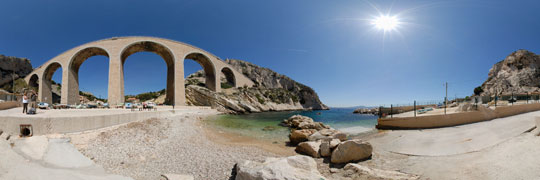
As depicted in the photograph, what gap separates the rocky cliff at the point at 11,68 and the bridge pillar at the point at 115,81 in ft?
110

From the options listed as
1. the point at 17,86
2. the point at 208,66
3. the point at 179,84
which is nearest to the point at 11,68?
the point at 17,86

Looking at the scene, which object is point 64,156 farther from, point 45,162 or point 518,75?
point 518,75

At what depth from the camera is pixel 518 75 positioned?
142 ft

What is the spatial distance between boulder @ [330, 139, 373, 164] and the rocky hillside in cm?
6485

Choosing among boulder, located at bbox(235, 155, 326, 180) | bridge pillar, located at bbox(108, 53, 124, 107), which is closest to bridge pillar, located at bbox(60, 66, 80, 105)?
bridge pillar, located at bbox(108, 53, 124, 107)

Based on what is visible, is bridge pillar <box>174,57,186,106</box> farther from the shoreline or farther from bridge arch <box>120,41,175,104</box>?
the shoreline

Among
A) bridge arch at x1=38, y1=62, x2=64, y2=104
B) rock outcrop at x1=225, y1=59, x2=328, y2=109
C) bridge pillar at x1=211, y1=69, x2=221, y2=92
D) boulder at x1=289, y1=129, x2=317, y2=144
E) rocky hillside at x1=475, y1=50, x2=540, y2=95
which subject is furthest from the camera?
rock outcrop at x1=225, y1=59, x2=328, y2=109

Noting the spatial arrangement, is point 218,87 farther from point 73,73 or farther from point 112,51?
point 73,73

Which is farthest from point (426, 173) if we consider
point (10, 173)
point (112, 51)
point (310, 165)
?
point (112, 51)

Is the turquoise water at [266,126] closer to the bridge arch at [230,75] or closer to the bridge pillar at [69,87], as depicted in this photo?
the bridge arch at [230,75]

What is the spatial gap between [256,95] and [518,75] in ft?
211

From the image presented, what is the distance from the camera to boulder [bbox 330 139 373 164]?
5309 mm

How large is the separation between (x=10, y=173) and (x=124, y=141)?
3976 mm

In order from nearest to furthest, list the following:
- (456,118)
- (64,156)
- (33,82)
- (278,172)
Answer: (278,172), (64,156), (456,118), (33,82)
